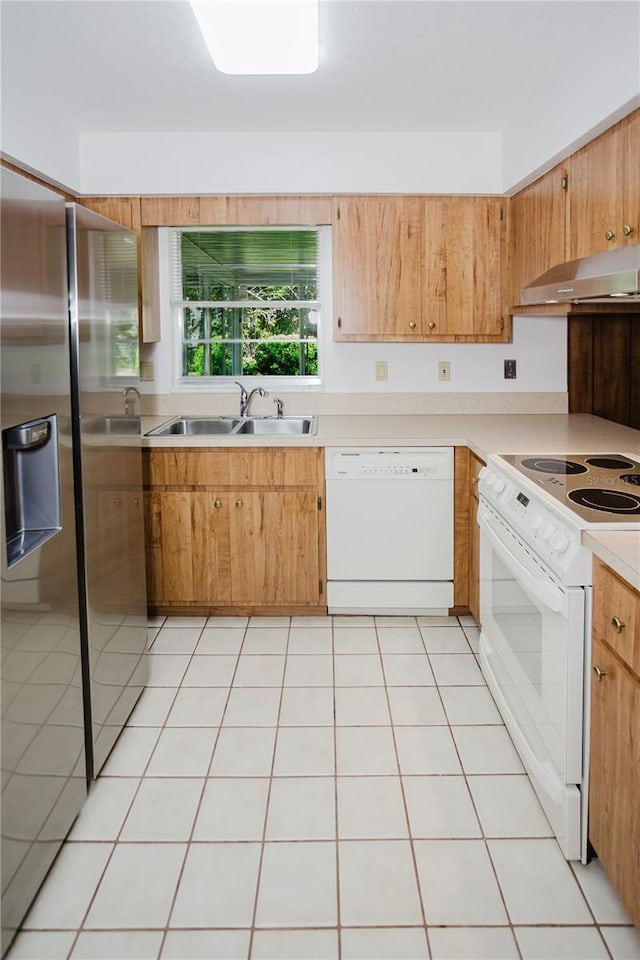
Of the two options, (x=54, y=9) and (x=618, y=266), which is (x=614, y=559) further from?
(x=54, y=9)

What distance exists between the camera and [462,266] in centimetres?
381

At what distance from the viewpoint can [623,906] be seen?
1.81m

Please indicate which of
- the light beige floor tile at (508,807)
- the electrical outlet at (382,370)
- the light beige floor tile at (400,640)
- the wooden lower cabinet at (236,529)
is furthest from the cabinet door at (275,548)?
the light beige floor tile at (508,807)

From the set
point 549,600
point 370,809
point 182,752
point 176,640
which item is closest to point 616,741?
point 549,600

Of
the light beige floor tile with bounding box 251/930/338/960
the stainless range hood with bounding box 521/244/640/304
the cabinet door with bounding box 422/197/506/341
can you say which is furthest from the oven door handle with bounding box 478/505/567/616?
the cabinet door with bounding box 422/197/506/341

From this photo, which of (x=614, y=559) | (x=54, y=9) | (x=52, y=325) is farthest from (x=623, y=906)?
(x=54, y=9)

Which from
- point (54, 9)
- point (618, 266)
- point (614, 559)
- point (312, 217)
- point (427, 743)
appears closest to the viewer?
point (614, 559)

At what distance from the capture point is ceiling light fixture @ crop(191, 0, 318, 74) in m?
2.03

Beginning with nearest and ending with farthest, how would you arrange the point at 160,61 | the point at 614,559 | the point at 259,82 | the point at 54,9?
the point at 614,559 → the point at 54,9 → the point at 160,61 → the point at 259,82

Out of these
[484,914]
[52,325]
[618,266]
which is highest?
[618,266]

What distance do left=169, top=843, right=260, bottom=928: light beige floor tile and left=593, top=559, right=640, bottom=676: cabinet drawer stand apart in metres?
1.02

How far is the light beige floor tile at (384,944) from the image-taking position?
5.57 feet

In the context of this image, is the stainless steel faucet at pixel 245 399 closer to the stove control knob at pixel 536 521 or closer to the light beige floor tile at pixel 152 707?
the light beige floor tile at pixel 152 707

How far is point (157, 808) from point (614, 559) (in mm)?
1424
